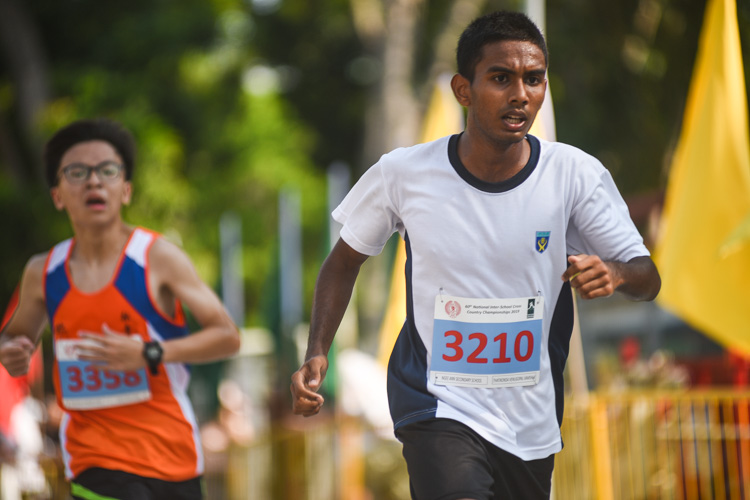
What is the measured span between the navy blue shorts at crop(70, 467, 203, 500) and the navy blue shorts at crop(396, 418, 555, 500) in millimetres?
1217

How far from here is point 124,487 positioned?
410 centimetres

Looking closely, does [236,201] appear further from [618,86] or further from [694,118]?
[694,118]

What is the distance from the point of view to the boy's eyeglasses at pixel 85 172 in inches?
177

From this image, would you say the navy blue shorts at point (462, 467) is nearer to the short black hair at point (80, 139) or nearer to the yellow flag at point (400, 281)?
the short black hair at point (80, 139)

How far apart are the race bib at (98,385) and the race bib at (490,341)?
59.0 inches

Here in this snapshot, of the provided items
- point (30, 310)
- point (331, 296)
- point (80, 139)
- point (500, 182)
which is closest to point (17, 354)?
point (30, 310)

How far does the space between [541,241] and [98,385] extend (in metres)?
1.98

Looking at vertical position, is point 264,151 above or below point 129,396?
above

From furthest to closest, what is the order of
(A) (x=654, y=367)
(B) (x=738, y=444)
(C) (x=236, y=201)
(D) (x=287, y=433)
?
(C) (x=236, y=201) → (D) (x=287, y=433) → (A) (x=654, y=367) → (B) (x=738, y=444)

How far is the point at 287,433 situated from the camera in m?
10.3

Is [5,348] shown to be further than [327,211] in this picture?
No

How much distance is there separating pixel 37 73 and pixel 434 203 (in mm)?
20007

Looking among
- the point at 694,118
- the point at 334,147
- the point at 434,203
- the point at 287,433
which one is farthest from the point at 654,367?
the point at 334,147

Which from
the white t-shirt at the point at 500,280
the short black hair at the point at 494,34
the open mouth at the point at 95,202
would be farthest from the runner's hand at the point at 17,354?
the short black hair at the point at 494,34
